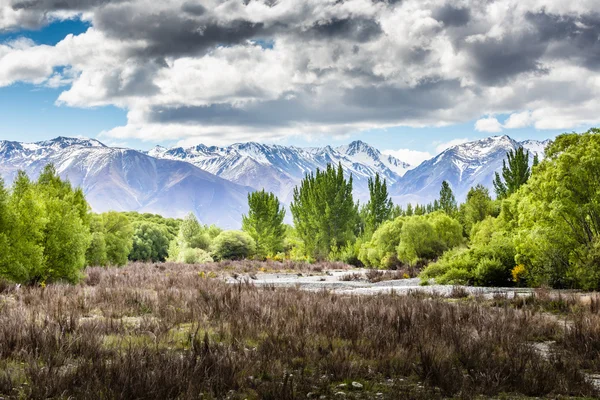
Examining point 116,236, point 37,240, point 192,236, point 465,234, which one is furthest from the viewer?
point 192,236

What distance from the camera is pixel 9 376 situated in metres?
5.60

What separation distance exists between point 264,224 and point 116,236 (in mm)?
25836

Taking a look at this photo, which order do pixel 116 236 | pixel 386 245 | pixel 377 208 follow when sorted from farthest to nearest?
pixel 377 208 → pixel 386 245 → pixel 116 236

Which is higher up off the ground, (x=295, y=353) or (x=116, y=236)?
(x=116, y=236)

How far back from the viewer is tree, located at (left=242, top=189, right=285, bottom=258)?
200ft

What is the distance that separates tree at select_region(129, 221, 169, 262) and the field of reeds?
48.0m

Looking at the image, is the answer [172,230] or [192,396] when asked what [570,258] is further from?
[172,230]

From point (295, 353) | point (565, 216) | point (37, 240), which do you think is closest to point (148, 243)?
point (37, 240)

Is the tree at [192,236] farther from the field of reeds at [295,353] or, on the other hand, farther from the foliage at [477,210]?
the field of reeds at [295,353]

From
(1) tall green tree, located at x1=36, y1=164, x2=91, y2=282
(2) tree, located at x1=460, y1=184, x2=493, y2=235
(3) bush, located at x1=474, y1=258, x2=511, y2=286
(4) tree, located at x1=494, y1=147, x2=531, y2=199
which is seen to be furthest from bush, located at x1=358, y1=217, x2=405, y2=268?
(1) tall green tree, located at x1=36, y1=164, x2=91, y2=282

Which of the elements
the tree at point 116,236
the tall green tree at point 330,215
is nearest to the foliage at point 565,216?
the tree at point 116,236

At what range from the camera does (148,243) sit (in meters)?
59.2

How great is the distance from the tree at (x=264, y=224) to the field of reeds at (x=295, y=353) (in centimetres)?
4932

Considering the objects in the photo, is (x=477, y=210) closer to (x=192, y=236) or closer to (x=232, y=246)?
(x=232, y=246)
